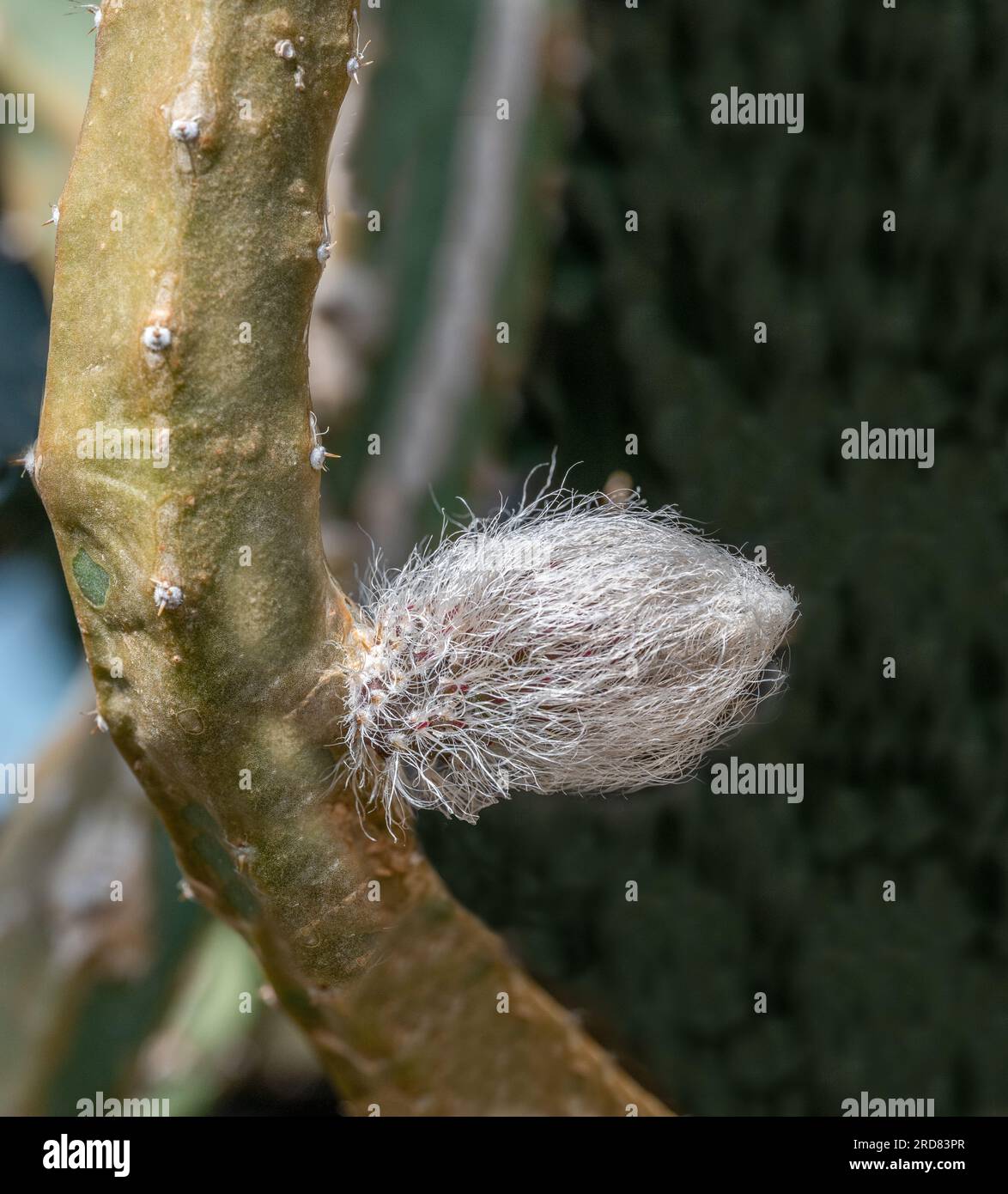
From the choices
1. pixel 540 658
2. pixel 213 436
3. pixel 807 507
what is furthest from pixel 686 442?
pixel 213 436

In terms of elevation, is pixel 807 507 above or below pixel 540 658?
above

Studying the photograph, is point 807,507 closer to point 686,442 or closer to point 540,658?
point 686,442

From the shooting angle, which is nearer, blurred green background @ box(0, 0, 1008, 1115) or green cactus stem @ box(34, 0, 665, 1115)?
green cactus stem @ box(34, 0, 665, 1115)

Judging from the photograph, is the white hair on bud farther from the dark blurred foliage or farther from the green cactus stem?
the dark blurred foliage

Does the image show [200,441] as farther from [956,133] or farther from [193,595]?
[956,133]

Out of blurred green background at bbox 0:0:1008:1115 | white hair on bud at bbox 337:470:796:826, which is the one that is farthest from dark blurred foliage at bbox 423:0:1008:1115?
white hair on bud at bbox 337:470:796:826

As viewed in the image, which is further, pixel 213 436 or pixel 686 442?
pixel 686 442

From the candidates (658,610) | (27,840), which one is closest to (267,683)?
(658,610)

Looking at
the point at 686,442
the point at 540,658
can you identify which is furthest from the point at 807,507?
the point at 540,658
